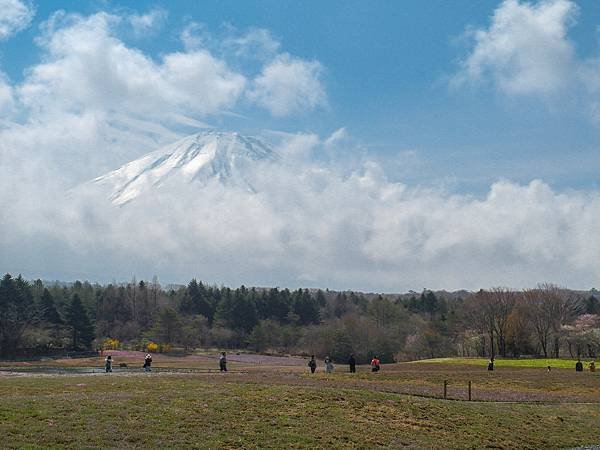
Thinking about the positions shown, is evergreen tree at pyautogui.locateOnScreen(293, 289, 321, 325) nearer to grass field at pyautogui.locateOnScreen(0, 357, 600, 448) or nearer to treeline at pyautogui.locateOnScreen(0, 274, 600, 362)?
treeline at pyautogui.locateOnScreen(0, 274, 600, 362)

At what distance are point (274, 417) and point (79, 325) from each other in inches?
3742

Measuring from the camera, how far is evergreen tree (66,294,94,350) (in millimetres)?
110188

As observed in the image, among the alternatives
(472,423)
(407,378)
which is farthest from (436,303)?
(472,423)

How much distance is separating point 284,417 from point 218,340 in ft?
359

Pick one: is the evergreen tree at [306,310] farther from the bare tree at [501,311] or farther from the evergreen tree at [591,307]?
the evergreen tree at [591,307]

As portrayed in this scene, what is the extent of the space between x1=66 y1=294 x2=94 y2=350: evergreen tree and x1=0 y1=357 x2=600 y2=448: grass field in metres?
81.0

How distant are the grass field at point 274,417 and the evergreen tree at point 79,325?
8095 centimetres

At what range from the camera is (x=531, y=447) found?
26906 mm

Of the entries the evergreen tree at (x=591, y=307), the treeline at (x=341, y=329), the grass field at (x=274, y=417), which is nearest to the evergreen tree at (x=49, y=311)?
the treeline at (x=341, y=329)

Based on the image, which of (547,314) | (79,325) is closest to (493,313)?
(547,314)

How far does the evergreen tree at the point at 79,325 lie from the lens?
110 m

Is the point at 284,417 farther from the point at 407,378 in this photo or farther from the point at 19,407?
the point at 407,378

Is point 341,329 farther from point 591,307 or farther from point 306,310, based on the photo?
point 591,307

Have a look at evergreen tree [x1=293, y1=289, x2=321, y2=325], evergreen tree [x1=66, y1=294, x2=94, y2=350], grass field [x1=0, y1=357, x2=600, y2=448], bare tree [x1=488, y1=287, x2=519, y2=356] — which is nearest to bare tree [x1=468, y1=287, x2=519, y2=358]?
bare tree [x1=488, y1=287, x2=519, y2=356]
